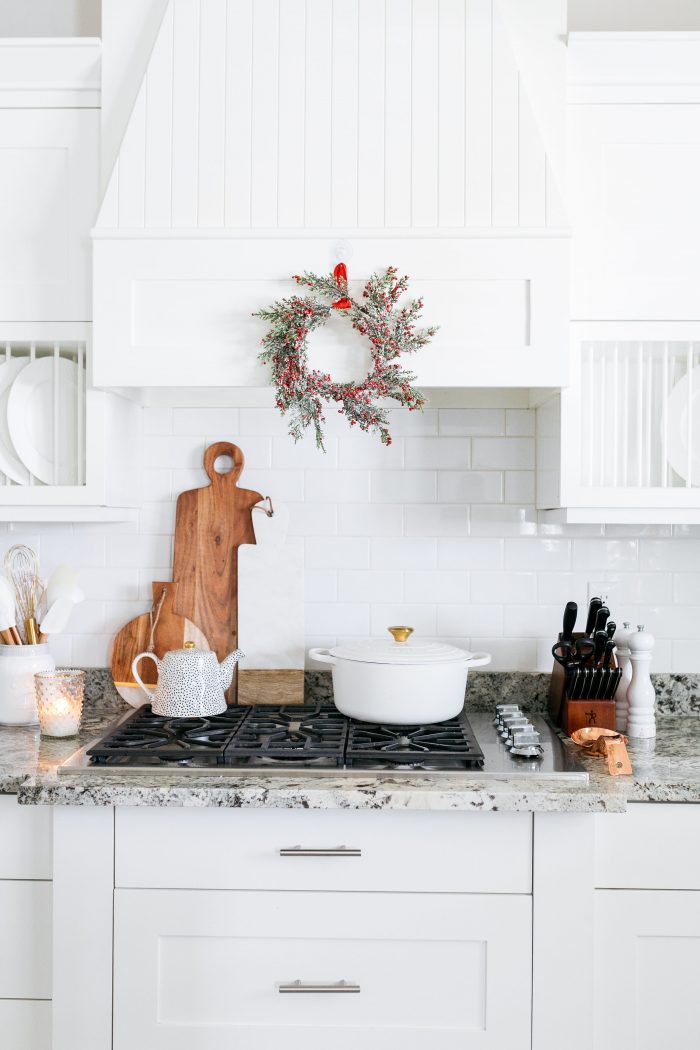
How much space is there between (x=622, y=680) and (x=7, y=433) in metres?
1.55

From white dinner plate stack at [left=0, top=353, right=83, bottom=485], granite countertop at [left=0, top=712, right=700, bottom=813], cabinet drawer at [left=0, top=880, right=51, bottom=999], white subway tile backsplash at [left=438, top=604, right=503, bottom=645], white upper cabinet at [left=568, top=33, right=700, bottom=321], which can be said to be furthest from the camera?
white subway tile backsplash at [left=438, top=604, right=503, bottom=645]

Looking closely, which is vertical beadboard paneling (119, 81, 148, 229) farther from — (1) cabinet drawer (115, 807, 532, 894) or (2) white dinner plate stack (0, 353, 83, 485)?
(1) cabinet drawer (115, 807, 532, 894)

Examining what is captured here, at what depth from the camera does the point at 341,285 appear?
181 cm

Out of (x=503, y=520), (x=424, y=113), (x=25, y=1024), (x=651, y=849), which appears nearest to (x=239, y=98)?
(x=424, y=113)

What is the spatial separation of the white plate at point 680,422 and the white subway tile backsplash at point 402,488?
0.58m

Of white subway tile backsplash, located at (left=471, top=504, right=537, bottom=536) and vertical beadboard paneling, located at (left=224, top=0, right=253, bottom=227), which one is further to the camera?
white subway tile backsplash, located at (left=471, top=504, right=537, bottom=536)

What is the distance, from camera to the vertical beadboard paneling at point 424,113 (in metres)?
1.84

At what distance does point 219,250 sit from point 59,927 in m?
1.37

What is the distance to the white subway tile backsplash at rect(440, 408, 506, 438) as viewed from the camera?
227 centimetres

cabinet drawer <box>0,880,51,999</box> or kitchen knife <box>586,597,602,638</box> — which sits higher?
kitchen knife <box>586,597,602,638</box>

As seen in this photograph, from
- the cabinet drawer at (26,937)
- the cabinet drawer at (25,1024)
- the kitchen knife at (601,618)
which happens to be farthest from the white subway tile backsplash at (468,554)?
the cabinet drawer at (25,1024)

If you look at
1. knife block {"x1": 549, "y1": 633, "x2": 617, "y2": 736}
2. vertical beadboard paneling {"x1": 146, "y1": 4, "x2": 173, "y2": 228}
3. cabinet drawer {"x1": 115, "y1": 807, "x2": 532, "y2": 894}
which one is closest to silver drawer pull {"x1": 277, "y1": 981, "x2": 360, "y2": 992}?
cabinet drawer {"x1": 115, "y1": 807, "x2": 532, "y2": 894}

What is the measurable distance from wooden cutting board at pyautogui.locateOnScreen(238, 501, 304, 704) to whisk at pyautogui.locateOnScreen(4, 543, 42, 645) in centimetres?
51

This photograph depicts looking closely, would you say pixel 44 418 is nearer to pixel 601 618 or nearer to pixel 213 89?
pixel 213 89
